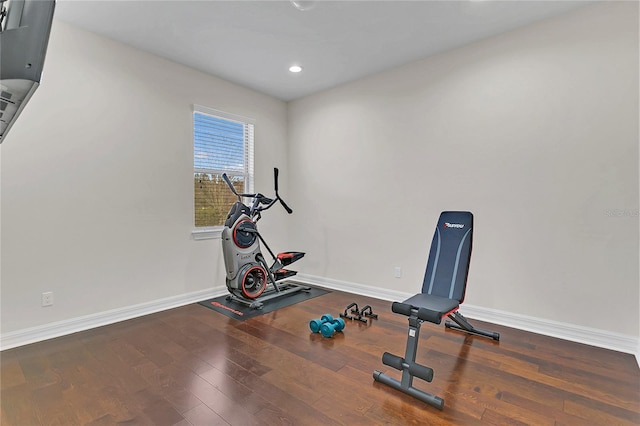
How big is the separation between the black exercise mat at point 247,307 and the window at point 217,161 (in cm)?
85

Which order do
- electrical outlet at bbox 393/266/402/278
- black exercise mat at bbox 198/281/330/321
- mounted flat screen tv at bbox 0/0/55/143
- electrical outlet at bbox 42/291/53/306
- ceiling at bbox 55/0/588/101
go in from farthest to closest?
electrical outlet at bbox 393/266/402/278, black exercise mat at bbox 198/281/330/321, electrical outlet at bbox 42/291/53/306, ceiling at bbox 55/0/588/101, mounted flat screen tv at bbox 0/0/55/143

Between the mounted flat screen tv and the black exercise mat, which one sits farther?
the black exercise mat

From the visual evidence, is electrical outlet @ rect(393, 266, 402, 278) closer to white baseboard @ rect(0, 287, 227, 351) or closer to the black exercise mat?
the black exercise mat

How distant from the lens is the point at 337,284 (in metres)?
4.42

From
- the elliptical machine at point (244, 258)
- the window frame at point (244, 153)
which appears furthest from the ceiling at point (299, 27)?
the elliptical machine at point (244, 258)

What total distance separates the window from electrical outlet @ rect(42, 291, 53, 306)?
4.78 ft

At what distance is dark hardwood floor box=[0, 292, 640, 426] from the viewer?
5.69 feet

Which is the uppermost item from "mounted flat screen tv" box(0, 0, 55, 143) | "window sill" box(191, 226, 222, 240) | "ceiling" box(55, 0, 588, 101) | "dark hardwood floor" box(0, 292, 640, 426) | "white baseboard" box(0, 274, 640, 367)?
"ceiling" box(55, 0, 588, 101)

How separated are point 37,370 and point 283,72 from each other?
367 cm

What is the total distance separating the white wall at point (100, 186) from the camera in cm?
266

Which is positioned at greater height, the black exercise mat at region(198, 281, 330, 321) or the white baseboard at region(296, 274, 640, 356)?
the white baseboard at region(296, 274, 640, 356)

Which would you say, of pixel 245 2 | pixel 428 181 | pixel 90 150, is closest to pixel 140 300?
pixel 90 150

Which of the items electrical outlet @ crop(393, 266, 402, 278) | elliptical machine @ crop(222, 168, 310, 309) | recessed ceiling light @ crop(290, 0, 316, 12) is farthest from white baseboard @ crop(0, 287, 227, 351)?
recessed ceiling light @ crop(290, 0, 316, 12)

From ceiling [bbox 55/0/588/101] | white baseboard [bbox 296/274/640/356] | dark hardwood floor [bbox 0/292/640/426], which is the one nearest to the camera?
dark hardwood floor [bbox 0/292/640/426]
